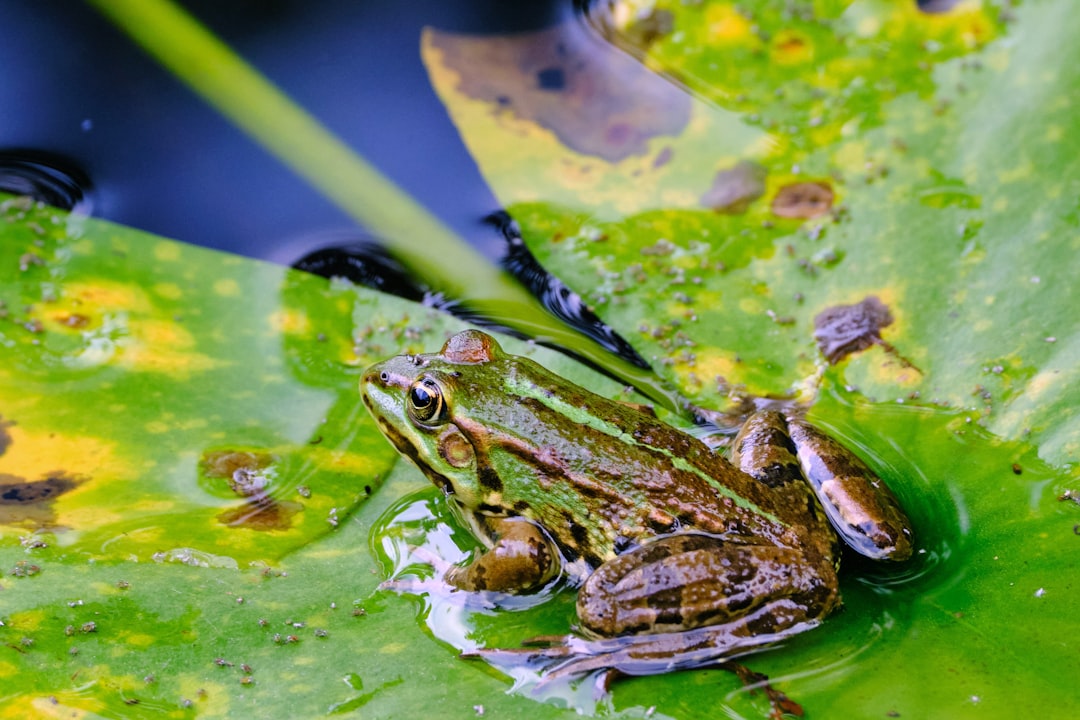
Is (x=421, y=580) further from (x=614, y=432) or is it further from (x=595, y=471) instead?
(x=614, y=432)

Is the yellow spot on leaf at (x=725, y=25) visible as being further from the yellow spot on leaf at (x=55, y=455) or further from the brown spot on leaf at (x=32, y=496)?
the brown spot on leaf at (x=32, y=496)

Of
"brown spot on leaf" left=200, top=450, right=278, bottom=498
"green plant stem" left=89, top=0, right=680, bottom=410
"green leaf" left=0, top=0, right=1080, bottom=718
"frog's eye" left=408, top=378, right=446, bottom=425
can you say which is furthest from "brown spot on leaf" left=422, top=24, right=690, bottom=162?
"brown spot on leaf" left=200, top=450, right=278, bottom=498

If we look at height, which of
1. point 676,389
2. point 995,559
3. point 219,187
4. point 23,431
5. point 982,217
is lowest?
point 995,559

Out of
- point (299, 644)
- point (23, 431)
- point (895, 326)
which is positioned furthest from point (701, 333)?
point (23, 431)

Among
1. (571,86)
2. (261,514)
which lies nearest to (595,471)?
(261,514)

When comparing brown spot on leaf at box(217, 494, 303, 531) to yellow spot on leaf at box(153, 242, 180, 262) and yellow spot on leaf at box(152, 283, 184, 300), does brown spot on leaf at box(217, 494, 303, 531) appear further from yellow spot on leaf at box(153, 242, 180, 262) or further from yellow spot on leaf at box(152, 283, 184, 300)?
yellow spot on leaf at box(153, 242, 180, 262)

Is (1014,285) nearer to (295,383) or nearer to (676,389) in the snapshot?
(676,389)

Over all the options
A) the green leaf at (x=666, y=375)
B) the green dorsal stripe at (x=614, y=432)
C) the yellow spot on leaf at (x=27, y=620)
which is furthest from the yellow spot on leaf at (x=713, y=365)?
the yellow spot on leaf at (x=27, y=620)
